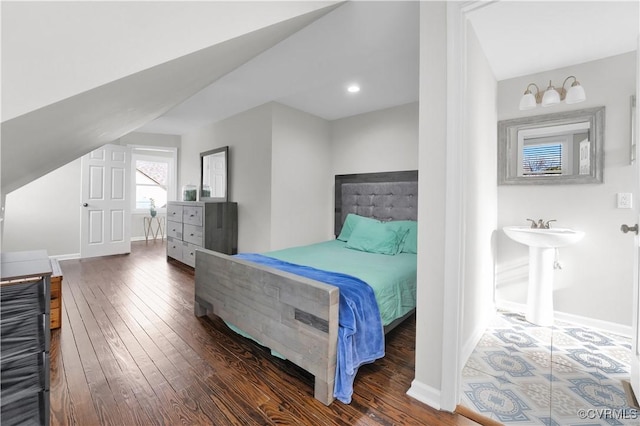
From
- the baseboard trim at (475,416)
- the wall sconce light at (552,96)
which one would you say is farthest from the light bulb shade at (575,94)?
the baseboard trim at (475,416)

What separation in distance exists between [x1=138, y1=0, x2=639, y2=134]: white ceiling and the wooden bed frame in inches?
71.5

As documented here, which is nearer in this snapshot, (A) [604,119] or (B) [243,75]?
(A) [604,119]

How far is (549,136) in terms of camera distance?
8.73ft

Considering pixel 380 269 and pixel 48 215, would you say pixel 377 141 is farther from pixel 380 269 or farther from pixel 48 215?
pixel 48 215

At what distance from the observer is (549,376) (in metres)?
1.79

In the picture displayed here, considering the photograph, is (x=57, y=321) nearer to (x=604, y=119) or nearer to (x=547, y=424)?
(x=547, y=424)

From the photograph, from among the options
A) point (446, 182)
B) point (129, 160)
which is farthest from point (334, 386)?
point (129, 160)

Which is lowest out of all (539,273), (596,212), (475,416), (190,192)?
(475,416)

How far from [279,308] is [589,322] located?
2772 millimetres

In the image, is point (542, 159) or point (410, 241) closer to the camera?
point (542, 159)

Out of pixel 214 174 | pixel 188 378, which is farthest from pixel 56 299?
pixel 214 174

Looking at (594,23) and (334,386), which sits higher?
Answer: (594,23)

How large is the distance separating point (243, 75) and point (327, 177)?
6.34 ft

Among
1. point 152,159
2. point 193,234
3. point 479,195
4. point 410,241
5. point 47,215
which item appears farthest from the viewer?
point 152,159
